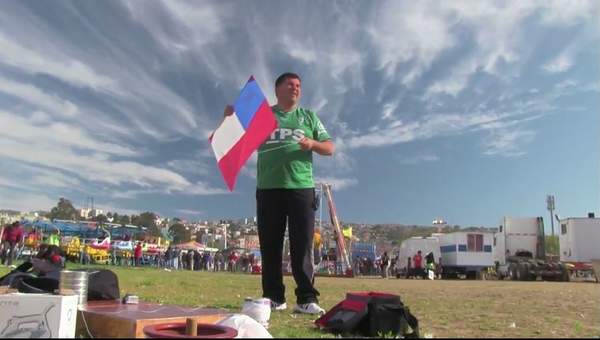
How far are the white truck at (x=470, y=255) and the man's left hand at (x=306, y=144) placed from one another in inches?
1175

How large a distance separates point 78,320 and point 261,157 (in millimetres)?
2750

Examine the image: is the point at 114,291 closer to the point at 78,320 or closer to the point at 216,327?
the point at 78,320

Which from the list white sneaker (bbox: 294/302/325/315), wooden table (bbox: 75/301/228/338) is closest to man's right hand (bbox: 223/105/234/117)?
white sneaker (bbox: 294/302/325/315)

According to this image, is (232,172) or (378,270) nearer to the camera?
(232,172)

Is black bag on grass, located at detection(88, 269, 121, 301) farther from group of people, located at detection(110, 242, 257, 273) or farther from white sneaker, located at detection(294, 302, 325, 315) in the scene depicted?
group of people, located at detection(110, 242, 257, 273)

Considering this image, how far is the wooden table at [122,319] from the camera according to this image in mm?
3104

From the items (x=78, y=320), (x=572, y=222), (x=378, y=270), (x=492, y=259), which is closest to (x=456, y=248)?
(x=492, y=259)

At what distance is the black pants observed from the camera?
18.4 feet

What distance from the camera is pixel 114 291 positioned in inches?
188

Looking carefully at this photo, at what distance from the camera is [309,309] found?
5281mm

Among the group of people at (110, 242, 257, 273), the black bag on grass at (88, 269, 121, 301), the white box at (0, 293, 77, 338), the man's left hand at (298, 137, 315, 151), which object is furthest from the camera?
the group of people at (110, 242, 257, 273)

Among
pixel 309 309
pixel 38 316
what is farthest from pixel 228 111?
pixel 38 316

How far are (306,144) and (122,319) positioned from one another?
2.87 metres

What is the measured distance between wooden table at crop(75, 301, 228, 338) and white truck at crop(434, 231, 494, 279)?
104ft
